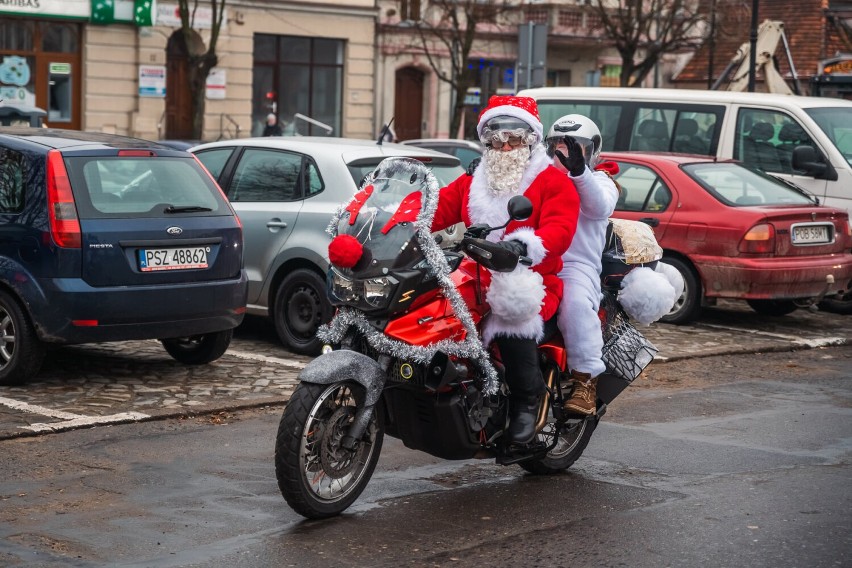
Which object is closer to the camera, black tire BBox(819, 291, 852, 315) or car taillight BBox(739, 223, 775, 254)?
car taillight BBox(739, 223, 775, 254)

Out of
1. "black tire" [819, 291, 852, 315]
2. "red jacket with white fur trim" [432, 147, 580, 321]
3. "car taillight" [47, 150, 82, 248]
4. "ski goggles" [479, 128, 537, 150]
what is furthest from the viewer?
"black tire" [819, 291, 852, 315]

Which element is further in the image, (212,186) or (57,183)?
(212,186)

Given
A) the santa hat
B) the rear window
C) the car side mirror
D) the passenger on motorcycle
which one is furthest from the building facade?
the santa hat

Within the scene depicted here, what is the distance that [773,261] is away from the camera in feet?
40.7

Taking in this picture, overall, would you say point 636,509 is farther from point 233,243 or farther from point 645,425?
point 233,243

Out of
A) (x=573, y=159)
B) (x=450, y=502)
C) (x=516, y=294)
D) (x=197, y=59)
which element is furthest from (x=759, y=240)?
(x=197, y=59)

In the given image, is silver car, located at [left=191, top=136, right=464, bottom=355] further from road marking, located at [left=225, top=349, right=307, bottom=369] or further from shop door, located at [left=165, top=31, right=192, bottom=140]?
shop door, located at [left=165, top=31, right=192, bottom=140]

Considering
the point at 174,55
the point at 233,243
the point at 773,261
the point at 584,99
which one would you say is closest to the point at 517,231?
the point at 233,243

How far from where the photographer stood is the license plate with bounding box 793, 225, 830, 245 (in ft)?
41.3

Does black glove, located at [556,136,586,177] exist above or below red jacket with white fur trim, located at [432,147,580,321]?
above

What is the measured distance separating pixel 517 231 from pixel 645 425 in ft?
8.65

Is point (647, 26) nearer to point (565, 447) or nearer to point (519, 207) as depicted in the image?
point (565, 447)

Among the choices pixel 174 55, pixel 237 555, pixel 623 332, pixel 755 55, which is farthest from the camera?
pixel 174 55

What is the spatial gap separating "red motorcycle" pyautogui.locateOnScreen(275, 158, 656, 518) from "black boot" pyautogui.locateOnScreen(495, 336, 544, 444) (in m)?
0.06
